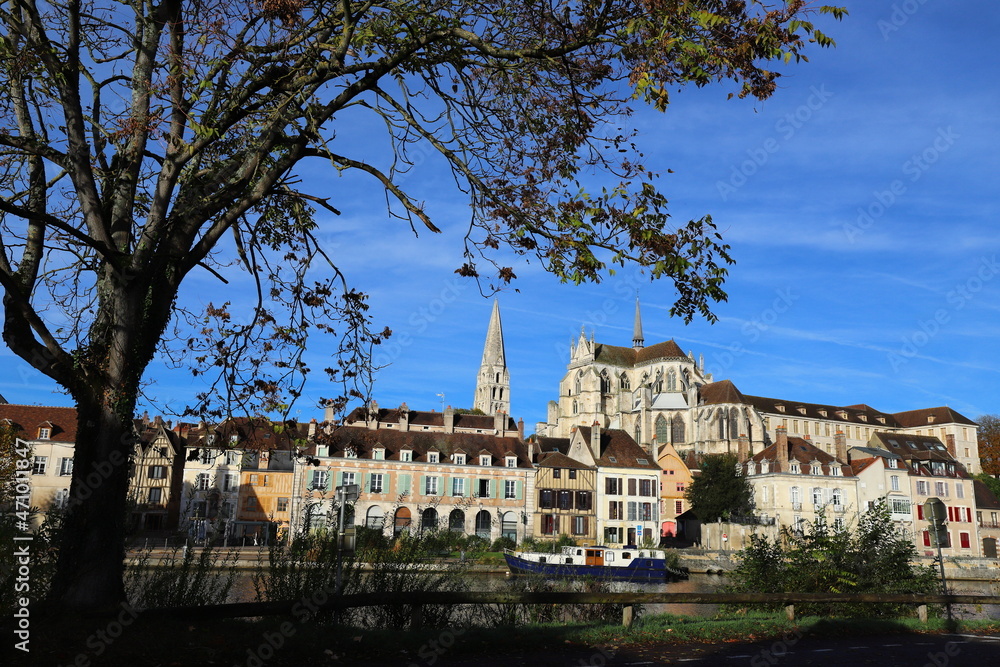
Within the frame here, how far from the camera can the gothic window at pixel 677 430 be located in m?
99.0

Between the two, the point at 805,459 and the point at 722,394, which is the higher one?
the point at 722,394

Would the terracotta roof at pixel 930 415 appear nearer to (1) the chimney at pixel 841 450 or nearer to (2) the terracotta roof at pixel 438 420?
(1) the chimney at pixel 841 450

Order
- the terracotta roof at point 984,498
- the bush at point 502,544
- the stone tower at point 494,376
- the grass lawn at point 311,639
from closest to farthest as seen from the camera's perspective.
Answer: the grass lawn at point 311,639, the bush at point 502,544, the terracotta roof at point 984,498, the stone tower at point 494,376

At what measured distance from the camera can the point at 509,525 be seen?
173ft

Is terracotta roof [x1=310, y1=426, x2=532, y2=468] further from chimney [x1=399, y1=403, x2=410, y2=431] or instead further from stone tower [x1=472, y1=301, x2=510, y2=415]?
stone tower [x1=472, y1=301, x2=510, y2=415]

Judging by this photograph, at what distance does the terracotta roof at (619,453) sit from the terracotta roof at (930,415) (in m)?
58.9

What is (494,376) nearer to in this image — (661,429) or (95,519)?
(661,429)

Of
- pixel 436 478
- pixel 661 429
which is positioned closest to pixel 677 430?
pixel 661 429

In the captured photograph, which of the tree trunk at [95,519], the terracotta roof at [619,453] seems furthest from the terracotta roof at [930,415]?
the tree trunk at [95,519]

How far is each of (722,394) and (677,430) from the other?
8252mm

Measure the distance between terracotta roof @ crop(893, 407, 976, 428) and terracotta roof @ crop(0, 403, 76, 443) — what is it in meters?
96.5

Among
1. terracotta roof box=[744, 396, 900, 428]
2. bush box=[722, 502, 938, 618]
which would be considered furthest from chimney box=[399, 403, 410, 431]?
terracotta roof box=[744, 396, 900, 428]

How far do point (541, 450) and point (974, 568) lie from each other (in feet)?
99.5

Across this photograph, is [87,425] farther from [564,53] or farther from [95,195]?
[564,53]
